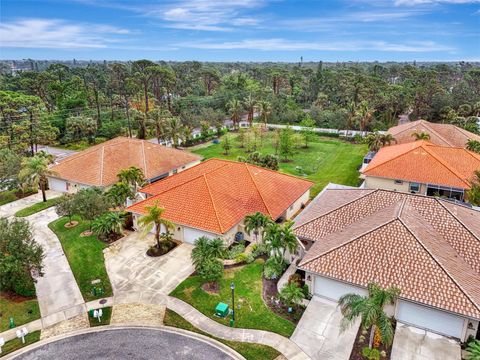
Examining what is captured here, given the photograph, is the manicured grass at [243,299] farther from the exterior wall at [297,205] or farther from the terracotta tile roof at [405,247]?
the exterior wall at [297,205]

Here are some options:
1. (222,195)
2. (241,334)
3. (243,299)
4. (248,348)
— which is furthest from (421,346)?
(222,195)

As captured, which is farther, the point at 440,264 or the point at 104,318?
the point at 104,318

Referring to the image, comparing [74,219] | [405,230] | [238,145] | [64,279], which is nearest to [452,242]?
[405,230]

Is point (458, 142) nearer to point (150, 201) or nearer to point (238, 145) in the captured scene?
point (238, 145)

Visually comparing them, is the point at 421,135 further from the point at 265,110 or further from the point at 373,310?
the point at 373,310

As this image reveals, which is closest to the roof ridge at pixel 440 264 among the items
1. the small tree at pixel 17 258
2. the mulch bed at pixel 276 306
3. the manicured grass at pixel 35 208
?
the mulch bed at pixel 276 306
